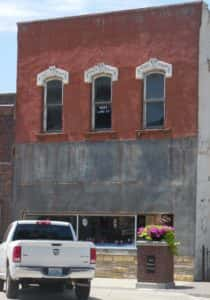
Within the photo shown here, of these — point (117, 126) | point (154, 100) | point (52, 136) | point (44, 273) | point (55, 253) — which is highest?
point (154, 100)

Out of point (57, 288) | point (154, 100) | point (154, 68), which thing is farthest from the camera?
point (154, 100)

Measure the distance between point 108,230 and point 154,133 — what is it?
377cm

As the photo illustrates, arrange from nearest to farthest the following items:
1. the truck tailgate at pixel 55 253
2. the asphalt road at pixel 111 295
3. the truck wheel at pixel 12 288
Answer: the truck tailgate at pixel 55 253 → the truck wheel at pixel 12 288 → the asphalt road at pixel 111 295

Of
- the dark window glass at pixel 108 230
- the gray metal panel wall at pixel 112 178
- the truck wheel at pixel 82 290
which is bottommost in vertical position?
the truck wheel at pixel 82 290

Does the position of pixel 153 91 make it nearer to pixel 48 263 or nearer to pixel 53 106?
pixel 53 106

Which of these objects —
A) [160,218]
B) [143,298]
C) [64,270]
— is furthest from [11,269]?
[160,218]

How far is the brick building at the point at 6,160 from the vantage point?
29438 mm

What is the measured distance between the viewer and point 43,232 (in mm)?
20234

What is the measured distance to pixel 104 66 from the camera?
27.5 m

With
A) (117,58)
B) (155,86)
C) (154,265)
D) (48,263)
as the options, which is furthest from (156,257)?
(117,58)

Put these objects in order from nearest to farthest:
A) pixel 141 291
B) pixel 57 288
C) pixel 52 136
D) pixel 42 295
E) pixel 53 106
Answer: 1. pixel 42 295
2. pixel 57 288
3. pixel 141 291
4. pixel 52 136
5. pixel 53 106

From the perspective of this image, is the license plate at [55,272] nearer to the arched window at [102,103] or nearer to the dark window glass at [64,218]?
the dark window glass at [64,218]

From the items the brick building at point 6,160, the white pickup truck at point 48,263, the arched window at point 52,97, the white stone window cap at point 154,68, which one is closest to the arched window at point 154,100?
the white stone window cap at point 154,68

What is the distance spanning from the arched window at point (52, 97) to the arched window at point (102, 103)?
50.3 inches
